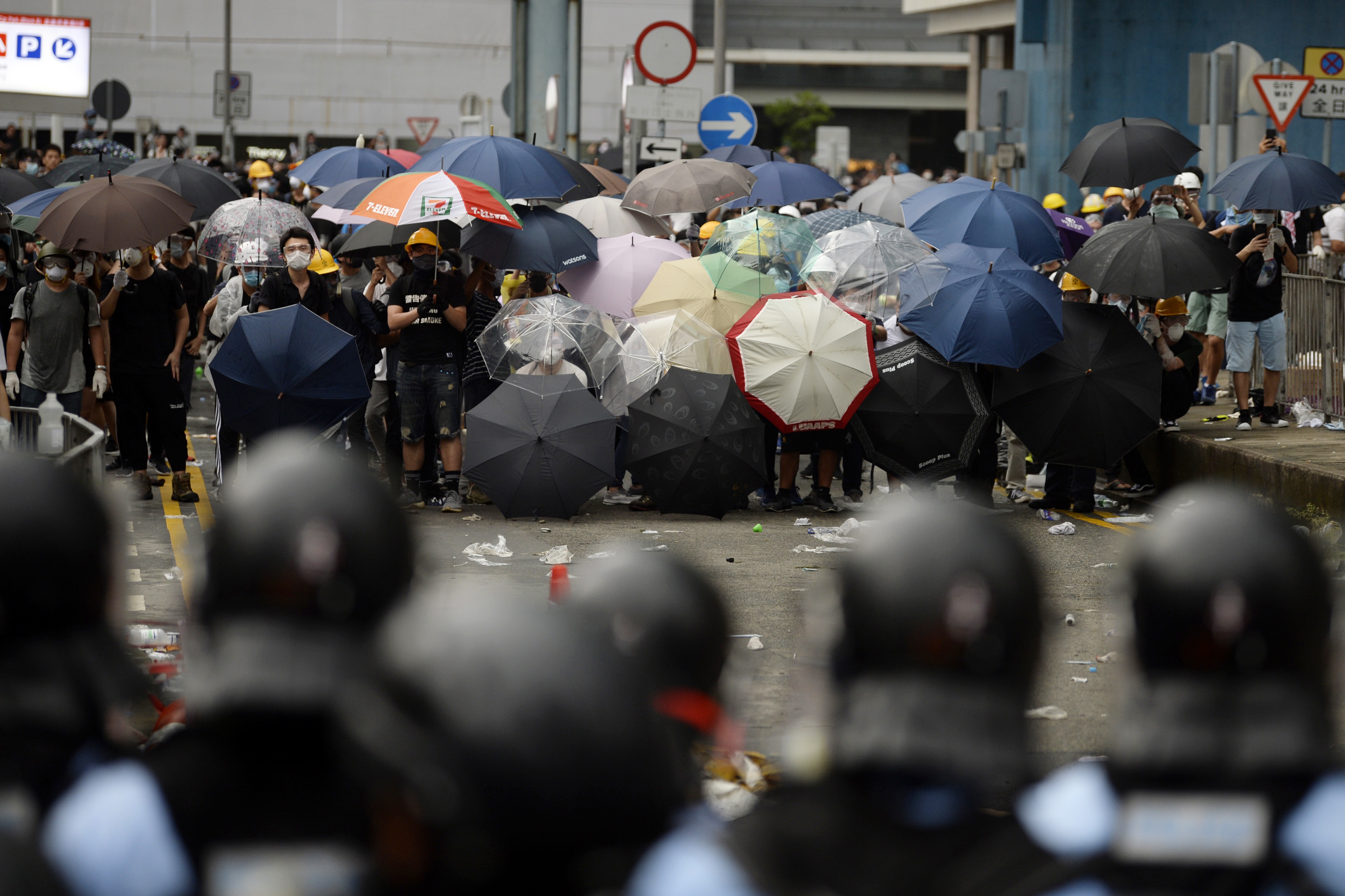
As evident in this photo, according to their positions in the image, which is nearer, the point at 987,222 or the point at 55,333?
the point at 55,333

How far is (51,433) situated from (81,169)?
9815mm

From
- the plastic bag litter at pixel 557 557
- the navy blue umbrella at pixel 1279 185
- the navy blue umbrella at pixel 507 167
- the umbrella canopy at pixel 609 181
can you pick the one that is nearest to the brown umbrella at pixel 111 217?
the navy blue umbrella at pixel 507 167

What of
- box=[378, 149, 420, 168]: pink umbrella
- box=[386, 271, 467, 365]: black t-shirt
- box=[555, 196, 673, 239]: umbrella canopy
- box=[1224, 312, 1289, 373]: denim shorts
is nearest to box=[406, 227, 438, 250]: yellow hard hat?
box=[386, 271, 467, 365]: black t-shirt

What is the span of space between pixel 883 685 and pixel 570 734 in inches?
24.5

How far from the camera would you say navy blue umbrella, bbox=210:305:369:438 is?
10.0 m

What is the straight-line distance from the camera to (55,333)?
11.2 meters

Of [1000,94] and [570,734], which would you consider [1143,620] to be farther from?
[1000,94]

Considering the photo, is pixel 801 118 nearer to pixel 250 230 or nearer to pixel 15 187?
pixel 15 187

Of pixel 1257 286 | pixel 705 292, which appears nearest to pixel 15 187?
pixel 705 292

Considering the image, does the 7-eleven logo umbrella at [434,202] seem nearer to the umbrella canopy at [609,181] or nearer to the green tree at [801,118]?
the umbrella canopy at [609,181]

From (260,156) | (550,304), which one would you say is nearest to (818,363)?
(550,304)

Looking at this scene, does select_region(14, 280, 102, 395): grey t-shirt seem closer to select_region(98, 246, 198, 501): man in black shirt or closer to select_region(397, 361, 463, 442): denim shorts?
select_region(98, 246, 198, 501): man in black shirt

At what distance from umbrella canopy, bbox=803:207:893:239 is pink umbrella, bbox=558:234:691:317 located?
101cm

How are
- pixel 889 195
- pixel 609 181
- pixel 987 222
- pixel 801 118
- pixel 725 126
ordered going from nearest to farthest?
pixel 987 222 < pixel 889 195 < pixel 609 181 < pixel 725 126 < pixel 801 118
